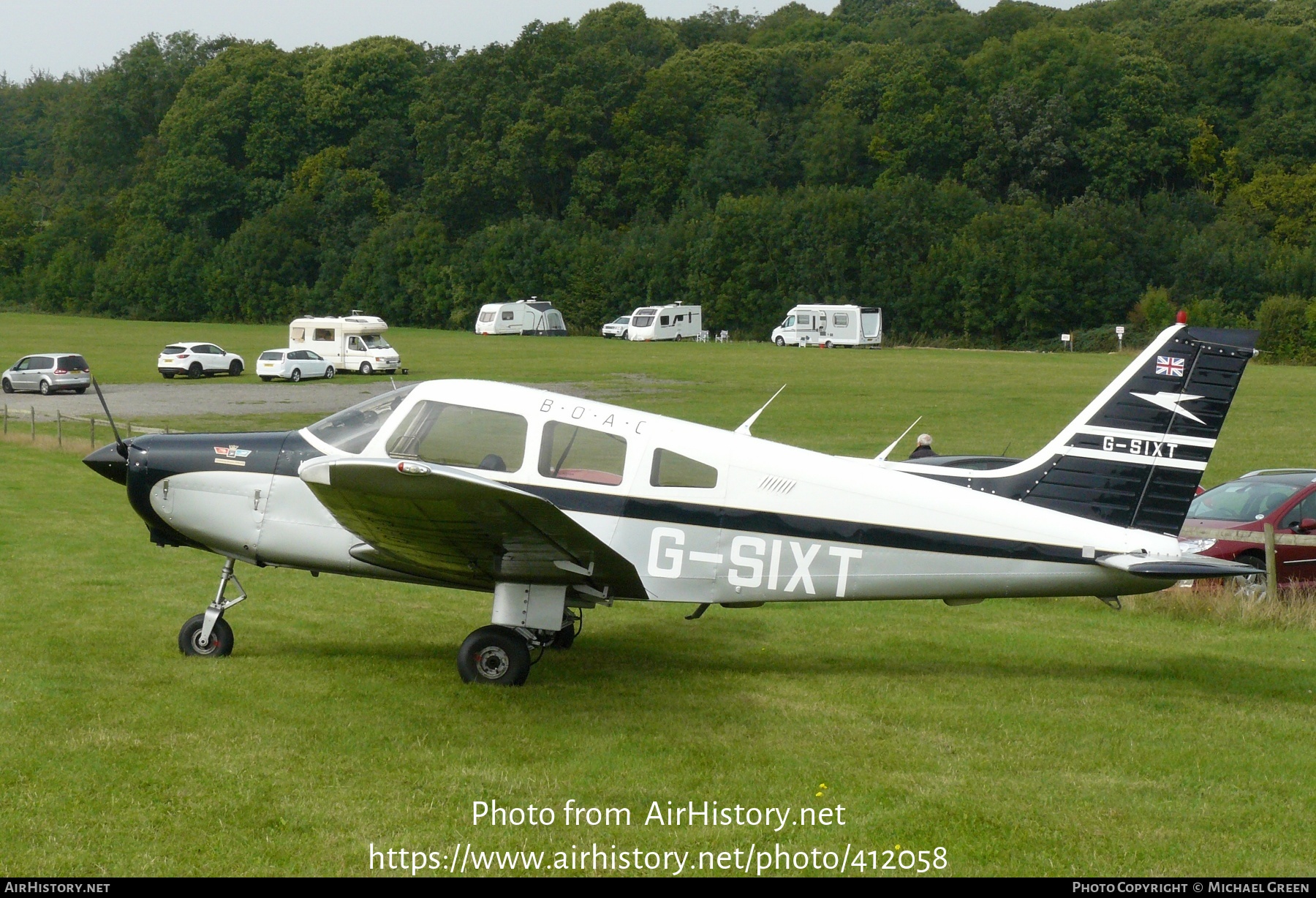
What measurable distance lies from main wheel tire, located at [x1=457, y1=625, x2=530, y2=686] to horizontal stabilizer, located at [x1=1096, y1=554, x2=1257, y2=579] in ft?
12.6

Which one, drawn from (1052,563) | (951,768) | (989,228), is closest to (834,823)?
(951,768)

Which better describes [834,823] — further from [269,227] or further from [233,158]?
[233,158]

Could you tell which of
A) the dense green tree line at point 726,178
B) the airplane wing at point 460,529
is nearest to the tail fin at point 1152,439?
the airplane wing at point 460,529

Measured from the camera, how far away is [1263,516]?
13.6 m

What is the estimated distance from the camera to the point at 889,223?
243 feet

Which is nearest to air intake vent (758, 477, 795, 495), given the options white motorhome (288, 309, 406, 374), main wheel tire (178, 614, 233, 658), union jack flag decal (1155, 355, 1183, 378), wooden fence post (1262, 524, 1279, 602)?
union jack flag decal (1155, 355, 1183, 378)

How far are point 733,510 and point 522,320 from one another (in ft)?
214

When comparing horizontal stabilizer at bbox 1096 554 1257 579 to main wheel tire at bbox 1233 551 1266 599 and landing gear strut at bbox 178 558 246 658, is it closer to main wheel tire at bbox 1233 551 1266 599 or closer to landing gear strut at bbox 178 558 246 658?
main wheel tire at bbox 1233 551 1266 599

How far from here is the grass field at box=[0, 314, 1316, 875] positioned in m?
5.92

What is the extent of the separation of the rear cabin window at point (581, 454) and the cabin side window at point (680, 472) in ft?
0.72

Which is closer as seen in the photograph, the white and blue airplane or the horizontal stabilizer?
the horizontal stabilizer

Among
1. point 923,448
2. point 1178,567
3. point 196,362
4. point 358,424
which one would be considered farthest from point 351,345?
point 1178,567

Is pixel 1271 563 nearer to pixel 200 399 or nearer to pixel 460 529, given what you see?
pixel 460 529

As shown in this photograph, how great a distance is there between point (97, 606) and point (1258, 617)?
10269 millimetres
